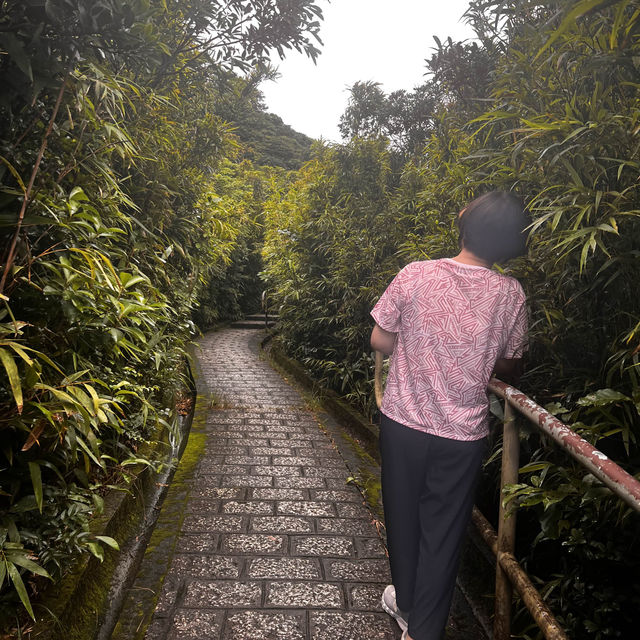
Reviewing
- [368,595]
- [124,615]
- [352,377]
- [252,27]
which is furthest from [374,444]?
[252,27]

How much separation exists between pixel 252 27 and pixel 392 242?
2.26m

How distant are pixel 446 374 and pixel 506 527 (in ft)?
1.97

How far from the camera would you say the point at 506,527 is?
6.21 feet

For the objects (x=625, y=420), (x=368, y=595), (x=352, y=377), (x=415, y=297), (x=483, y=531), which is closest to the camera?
(x=625, y=420)

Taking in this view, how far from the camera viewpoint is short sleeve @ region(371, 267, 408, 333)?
6.52 feet

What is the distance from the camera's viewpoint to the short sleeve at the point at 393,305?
199 centimetres

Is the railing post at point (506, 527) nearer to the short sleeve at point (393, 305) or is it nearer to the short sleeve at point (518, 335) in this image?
the short sleeve at point (518, 335)

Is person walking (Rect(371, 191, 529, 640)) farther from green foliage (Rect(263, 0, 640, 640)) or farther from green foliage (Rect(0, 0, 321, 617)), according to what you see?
green foliage (Rect(0, 0, 321, 617))

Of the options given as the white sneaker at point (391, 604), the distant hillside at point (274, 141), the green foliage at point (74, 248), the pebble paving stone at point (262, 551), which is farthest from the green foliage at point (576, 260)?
the distant hillside at point (274, 141)

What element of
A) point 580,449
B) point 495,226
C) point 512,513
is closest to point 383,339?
point 495,226

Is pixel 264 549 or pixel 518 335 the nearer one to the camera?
pixel 518 335

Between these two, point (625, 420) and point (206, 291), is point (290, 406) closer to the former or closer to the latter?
point (625, 420)

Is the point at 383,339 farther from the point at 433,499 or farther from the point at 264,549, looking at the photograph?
the point at 264,549

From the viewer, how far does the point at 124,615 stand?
2.24 metres
